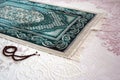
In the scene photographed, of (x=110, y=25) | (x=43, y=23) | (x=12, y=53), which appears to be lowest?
(x=12, y=53)

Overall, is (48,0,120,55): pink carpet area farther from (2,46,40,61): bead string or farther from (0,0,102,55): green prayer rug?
(2,46,40,61): bead string

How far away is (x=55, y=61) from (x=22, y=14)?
0.94 meters

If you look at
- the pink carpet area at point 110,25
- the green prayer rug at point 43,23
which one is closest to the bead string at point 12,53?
the green prayer rug at point 43,23

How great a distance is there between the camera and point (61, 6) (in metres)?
2.42

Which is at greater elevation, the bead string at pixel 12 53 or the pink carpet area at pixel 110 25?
the pink carpet area at pixel 110 25

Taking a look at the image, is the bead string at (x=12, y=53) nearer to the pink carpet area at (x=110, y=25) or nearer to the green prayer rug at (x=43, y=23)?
the green prayer rug at (x=43, y=23)

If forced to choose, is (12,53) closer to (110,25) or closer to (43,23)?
(43,23)

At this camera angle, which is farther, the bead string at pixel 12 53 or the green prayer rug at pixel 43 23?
the green prayer rug at pixel 43 23

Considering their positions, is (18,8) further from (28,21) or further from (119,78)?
(119,78)

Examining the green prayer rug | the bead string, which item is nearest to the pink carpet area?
the green prayer rug

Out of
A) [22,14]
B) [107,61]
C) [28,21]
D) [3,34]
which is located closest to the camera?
[107,61]

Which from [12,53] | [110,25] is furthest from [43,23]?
[110,25]

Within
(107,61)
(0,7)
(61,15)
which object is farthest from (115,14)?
(0,7)

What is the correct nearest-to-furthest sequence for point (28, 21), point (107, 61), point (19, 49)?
point (107, 61) < point (19, 49) < point (28, 21)
